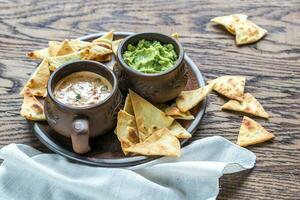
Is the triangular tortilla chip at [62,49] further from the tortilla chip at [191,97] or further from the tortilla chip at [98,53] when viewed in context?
the tortilla chip at [191,97]

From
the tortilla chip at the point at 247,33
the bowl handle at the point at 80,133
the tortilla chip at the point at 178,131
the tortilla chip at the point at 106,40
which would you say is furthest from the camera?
the tortilla chip at the point at 247,33

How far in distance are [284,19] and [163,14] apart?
401 mm

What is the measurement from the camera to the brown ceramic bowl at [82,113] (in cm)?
129

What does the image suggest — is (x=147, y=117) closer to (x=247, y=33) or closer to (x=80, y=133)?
(x=80, y=133)

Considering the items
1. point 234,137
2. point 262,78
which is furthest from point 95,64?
point 262,78

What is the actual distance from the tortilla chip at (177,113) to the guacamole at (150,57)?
0.12 m

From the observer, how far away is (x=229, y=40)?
174cm

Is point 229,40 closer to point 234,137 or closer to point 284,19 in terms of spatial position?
point 284,19

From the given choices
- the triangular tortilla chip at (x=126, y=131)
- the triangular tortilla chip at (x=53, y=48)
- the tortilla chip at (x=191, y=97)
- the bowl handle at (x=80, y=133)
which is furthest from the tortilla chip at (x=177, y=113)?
the triangular tortilla chip at (x=53, y=48)

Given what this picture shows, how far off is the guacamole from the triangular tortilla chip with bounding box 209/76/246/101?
20 cm

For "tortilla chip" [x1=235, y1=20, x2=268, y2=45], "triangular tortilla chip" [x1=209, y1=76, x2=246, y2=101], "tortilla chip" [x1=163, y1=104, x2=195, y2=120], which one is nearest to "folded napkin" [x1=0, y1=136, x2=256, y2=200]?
"tortilla chip" [x1=163, y1=104, x2=195, y2=120]

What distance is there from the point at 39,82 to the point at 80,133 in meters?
0.30

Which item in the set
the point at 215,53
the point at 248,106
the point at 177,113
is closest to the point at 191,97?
the point at 177,113

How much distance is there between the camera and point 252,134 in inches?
57.5
